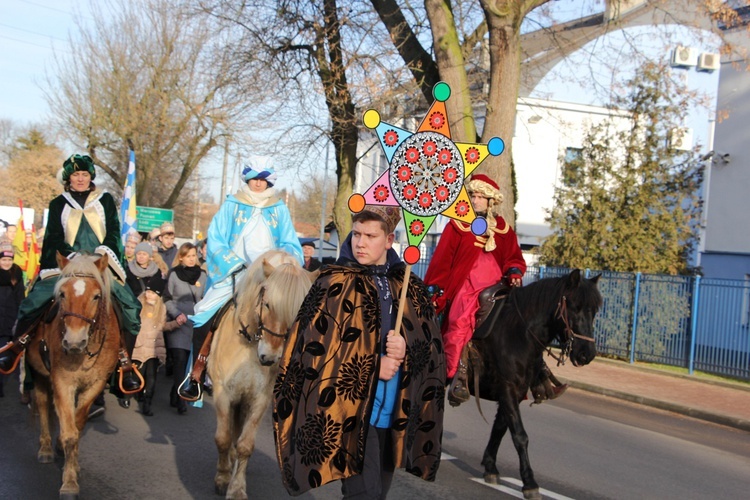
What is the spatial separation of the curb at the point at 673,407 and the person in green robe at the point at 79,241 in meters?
8.56

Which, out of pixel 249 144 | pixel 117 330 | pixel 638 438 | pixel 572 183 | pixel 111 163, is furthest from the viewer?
pixel 111 163

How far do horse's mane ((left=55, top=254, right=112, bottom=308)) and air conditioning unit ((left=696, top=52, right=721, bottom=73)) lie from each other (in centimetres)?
2318

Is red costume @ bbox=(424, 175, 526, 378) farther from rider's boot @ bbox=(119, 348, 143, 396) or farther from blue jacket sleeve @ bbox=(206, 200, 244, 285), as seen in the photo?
rider's boot @ bbox=(119, 348, 143, 396)

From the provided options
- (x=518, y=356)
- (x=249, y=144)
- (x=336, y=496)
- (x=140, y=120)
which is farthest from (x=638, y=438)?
(x=140, y=120)

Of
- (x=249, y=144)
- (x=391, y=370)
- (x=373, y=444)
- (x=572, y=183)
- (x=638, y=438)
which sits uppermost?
(x=249, y=144)

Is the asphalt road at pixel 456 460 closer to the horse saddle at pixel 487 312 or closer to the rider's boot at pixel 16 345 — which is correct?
the rider's boot at pixel 16 345

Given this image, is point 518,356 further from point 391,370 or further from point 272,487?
point 391,370

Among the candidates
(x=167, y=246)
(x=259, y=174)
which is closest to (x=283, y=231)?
(x=259, y=174)

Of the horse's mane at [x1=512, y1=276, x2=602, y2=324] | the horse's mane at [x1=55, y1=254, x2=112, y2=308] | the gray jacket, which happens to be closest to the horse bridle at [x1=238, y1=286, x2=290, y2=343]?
the horse's mane at [x1=55, y1=254, x2=112, y2=308]

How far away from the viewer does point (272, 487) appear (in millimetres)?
6227

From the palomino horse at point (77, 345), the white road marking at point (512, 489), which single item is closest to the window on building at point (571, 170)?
the white road marking at point (512, 489)

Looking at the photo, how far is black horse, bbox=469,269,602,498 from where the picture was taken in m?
6.41

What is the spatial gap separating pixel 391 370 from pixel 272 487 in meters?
2.96

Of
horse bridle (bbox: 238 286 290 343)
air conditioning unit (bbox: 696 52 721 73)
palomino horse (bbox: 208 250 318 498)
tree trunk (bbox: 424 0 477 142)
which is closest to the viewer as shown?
horse bridle (bbox: 238 286 290 343)
